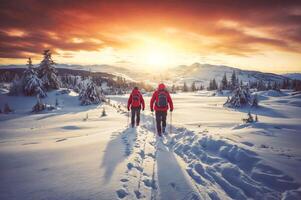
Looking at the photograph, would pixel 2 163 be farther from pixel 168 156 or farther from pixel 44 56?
pixel 44 56

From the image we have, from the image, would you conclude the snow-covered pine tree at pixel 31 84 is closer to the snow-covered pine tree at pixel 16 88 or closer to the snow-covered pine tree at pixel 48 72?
the snow-covered pine tree at pixel 16 88

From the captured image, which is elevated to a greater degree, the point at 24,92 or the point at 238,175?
the point at 24,92

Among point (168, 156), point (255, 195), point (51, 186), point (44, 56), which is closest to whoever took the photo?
point (51, 186)

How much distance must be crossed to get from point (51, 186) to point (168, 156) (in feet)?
10.5

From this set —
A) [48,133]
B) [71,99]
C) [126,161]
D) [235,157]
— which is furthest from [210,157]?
[71,99]

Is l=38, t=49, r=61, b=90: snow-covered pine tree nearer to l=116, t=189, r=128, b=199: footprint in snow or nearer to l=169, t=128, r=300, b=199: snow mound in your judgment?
l=169, t=128, r=300, b=199: snow mound

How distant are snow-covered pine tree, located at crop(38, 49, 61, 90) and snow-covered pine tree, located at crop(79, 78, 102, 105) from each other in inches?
364

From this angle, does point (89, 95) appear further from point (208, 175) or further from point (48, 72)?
point (208, 175)

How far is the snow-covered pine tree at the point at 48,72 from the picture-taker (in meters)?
29.1

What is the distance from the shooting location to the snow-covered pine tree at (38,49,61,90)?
29.1 metres

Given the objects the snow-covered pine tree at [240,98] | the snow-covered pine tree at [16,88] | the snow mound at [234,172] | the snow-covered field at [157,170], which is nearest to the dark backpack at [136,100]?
the snow-covered field at [157,170]

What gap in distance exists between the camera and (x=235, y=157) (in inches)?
191

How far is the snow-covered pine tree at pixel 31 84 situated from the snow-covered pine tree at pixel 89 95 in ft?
22.1

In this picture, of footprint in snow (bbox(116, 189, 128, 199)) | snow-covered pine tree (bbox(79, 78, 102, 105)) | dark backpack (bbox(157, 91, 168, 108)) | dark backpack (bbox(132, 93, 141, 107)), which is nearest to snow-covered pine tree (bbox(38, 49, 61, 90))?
snow-covered pine tree (bbox(79, 78, 102, 105))
